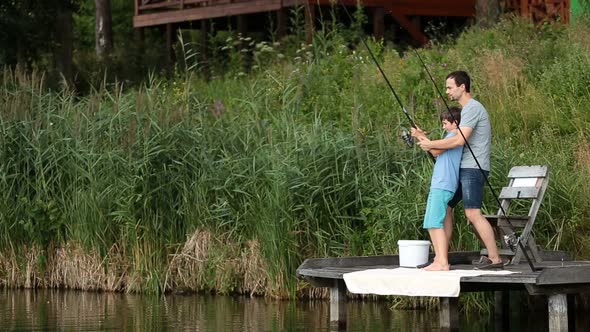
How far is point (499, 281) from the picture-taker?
10469 mm

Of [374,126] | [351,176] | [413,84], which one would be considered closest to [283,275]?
[351,176]

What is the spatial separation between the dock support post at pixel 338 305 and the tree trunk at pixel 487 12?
1029cm

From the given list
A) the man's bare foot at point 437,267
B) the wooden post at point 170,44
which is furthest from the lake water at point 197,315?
the wooden post at point 170,44

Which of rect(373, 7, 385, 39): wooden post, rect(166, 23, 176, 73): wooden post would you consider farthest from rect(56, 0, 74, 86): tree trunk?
rect(373, 7, 385, 39): wooden post

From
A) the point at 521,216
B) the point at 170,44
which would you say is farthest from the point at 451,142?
the point at 170,44

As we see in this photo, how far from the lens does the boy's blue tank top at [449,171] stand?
36.9 ft

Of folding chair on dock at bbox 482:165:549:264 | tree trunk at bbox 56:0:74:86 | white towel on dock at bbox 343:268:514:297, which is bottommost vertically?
white towel on dock at bbox 343:268:514:297

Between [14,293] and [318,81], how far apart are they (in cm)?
552

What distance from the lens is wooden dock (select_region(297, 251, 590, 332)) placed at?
10438mm

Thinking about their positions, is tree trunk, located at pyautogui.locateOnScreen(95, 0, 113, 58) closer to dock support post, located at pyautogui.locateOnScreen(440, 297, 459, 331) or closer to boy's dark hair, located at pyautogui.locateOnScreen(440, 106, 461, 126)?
boy's dark hair, located at pyautogui.locateOnScreen(440, 106, 461, 126)

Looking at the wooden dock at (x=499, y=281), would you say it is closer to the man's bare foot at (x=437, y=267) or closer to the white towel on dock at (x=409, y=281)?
the white towel on dock at (x=409, y=281)

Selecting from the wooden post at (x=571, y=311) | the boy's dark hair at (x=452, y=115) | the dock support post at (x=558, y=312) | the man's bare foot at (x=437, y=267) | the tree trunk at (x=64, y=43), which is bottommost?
the wooden post at (x=571, y=311)

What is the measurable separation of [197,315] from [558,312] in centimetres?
375

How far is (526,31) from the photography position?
19500mm
